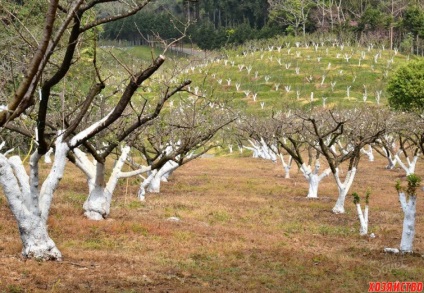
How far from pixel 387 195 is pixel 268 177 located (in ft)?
43.0

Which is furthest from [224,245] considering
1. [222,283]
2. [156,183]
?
[156,183]

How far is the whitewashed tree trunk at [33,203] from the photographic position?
12148mm

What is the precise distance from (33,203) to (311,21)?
449 ft

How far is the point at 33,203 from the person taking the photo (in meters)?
12.5

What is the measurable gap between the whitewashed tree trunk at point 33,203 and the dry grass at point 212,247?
37 cm

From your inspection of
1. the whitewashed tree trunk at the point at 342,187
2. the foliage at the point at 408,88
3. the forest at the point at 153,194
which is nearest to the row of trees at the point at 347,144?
the whitewashed tree trunk at the point at 342,187

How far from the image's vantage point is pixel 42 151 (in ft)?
40.3

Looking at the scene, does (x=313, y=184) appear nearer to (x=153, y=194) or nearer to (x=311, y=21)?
(x=153, y=194)

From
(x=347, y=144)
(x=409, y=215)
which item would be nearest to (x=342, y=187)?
(x=409, y=215)

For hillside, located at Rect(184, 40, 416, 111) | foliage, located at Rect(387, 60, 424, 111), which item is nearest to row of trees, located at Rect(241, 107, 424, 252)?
foliage, located at Rect(387, 60, 424, 111)

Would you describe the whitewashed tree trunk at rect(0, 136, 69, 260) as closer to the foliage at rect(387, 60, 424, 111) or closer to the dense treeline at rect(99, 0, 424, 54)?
the foliage at rect(387, 60, 424, 111)

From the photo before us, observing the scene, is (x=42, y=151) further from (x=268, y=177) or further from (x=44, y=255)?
(x=268, y=177)

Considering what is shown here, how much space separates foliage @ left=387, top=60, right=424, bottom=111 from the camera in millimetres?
59938

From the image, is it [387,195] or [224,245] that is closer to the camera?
[224,245]
